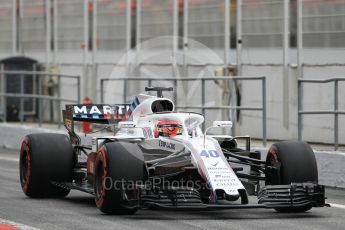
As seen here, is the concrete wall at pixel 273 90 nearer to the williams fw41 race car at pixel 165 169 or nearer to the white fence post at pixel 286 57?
the white fence post at pixel 286 57

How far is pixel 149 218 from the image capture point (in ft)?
40.2

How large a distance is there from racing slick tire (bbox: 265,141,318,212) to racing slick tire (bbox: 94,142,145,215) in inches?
73.0

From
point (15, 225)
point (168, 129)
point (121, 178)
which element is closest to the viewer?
point (15, 225)

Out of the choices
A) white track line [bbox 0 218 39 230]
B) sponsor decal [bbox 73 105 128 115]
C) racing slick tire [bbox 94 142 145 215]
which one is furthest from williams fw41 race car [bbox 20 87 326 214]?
white track line [bbox 0 218 39 230]

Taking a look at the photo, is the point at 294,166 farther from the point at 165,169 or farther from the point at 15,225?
the point at 15,225

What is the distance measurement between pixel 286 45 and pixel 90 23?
29.0ft

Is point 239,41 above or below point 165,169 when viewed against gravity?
above

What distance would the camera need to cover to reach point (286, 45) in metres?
23.1

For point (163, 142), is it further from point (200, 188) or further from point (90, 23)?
point (90, 23)

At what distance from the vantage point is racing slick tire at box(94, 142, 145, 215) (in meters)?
12.2

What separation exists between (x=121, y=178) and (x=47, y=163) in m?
2.50

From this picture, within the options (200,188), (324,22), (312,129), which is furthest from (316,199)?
(324,22)

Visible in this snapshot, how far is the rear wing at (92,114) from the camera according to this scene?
15.5 m

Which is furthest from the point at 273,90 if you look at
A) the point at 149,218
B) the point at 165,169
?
the point at 149,218
